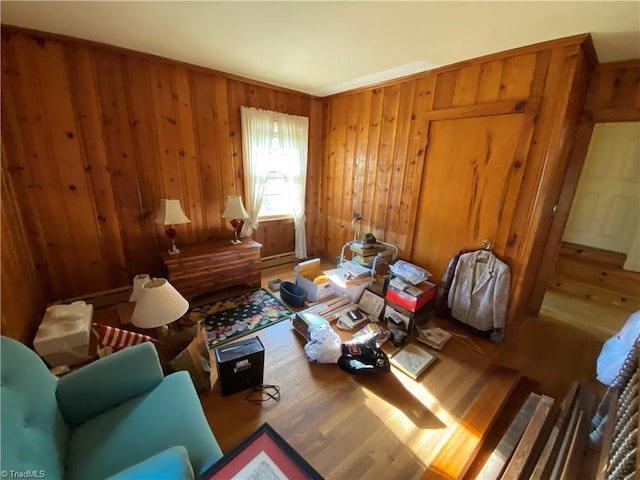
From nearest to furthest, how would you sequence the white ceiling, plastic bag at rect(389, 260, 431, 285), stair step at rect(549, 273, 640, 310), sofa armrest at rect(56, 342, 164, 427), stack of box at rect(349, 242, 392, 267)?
sofa armrest at rect(56, 342, 164, 427), the white ceiling, plastic bag at rect(389, 260, 431, 285), stack of box at rect(349, 242, 392, 267), stair step at rect(549, 273, 640, 310)

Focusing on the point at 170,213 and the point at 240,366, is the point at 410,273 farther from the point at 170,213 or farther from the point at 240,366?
the point at 170,213

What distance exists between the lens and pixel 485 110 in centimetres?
222

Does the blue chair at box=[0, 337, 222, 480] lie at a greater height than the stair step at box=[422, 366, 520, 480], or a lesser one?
greater

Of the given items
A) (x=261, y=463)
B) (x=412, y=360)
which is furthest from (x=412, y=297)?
(x=261, y=463)

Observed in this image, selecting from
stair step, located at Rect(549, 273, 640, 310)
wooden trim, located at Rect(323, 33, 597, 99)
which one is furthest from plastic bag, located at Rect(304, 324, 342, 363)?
stair step, located at Rect(549, 273, 640, 310)

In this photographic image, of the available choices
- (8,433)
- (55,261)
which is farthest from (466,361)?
(55,261)

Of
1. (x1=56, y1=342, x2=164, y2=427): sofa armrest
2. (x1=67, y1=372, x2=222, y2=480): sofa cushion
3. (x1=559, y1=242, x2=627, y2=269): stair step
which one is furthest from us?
(x1=559, y1=242, x2=627, y2=269): stair step

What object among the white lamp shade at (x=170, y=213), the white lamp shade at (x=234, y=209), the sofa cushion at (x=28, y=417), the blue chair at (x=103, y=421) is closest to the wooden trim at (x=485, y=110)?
the white lamp shade at (x=234, y=209)

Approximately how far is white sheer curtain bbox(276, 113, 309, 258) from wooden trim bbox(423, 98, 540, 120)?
5.24ft

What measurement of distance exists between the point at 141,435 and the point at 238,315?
4.95 feet

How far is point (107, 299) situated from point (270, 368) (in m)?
1.98

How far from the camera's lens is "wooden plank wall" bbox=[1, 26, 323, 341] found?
6.73ft

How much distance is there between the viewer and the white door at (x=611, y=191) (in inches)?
126

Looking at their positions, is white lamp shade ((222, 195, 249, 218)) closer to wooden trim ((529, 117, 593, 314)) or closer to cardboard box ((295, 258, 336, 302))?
cardboard box ((295, 258, 336, 302))
